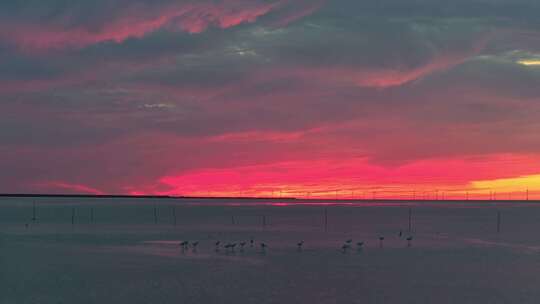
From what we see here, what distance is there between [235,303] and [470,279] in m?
16.9

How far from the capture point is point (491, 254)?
53.7 meters

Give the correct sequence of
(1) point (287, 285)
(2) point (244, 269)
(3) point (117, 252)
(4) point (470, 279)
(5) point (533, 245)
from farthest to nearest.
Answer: (5) point (533, 245)
(3) point (117, 252)
(2) point (244, 269)
(4) point (470, 279)
(1) point (287, 285)

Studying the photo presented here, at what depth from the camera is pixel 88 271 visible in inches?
1604

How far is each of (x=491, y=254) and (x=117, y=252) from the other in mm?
33066

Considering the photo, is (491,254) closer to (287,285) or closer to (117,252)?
(287,285)

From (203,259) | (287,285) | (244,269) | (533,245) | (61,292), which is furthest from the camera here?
(533,245)

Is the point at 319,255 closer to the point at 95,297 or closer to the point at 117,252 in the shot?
the point at 117,252

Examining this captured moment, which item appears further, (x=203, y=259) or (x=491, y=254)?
(x=491, y=254)

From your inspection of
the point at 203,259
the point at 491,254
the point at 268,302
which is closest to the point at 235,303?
the point at 268,302

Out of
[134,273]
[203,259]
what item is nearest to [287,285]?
[134,273]

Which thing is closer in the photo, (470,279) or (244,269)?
(470,279)

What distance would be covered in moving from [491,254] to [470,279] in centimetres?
1626

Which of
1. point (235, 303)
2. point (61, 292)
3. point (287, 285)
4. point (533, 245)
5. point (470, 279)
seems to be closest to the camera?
point (235, 303)

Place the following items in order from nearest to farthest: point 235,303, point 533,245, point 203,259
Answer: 1. point 235,303
2. point 203,259
3. point 533,245
